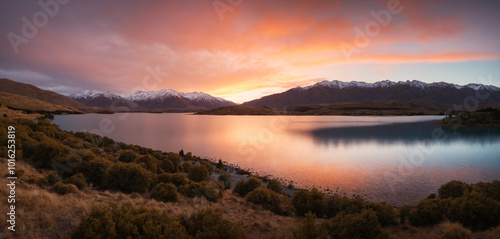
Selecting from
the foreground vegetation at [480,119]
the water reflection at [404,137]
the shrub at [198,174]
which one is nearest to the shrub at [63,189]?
the shrub at [198,174]

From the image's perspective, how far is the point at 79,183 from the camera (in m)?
15.5

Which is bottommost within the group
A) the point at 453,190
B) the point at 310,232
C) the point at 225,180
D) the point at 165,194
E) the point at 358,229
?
the point at 225,180

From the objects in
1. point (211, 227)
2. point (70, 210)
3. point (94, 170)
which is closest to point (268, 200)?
point (211, 227)

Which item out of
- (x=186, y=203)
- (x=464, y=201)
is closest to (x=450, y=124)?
(x=464, y=201)

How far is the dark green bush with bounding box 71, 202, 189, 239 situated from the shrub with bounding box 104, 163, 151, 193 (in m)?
7.93

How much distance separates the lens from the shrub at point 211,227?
9.27 m

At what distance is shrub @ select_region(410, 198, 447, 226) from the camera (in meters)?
11.4

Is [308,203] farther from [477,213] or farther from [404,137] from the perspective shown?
[404,137]

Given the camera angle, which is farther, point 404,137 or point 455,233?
point 404,137

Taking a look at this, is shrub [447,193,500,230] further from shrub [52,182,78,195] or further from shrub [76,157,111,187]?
shrub [76,157,111,187]

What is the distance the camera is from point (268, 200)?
656 inches

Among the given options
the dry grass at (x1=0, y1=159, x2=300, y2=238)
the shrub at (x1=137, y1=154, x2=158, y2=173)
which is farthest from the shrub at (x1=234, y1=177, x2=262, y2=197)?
the shrub at (x1=137, y1=154, x2=158, y2=173)

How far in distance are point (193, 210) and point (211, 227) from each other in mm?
3604

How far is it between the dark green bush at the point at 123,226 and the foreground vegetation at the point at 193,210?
0.04m
